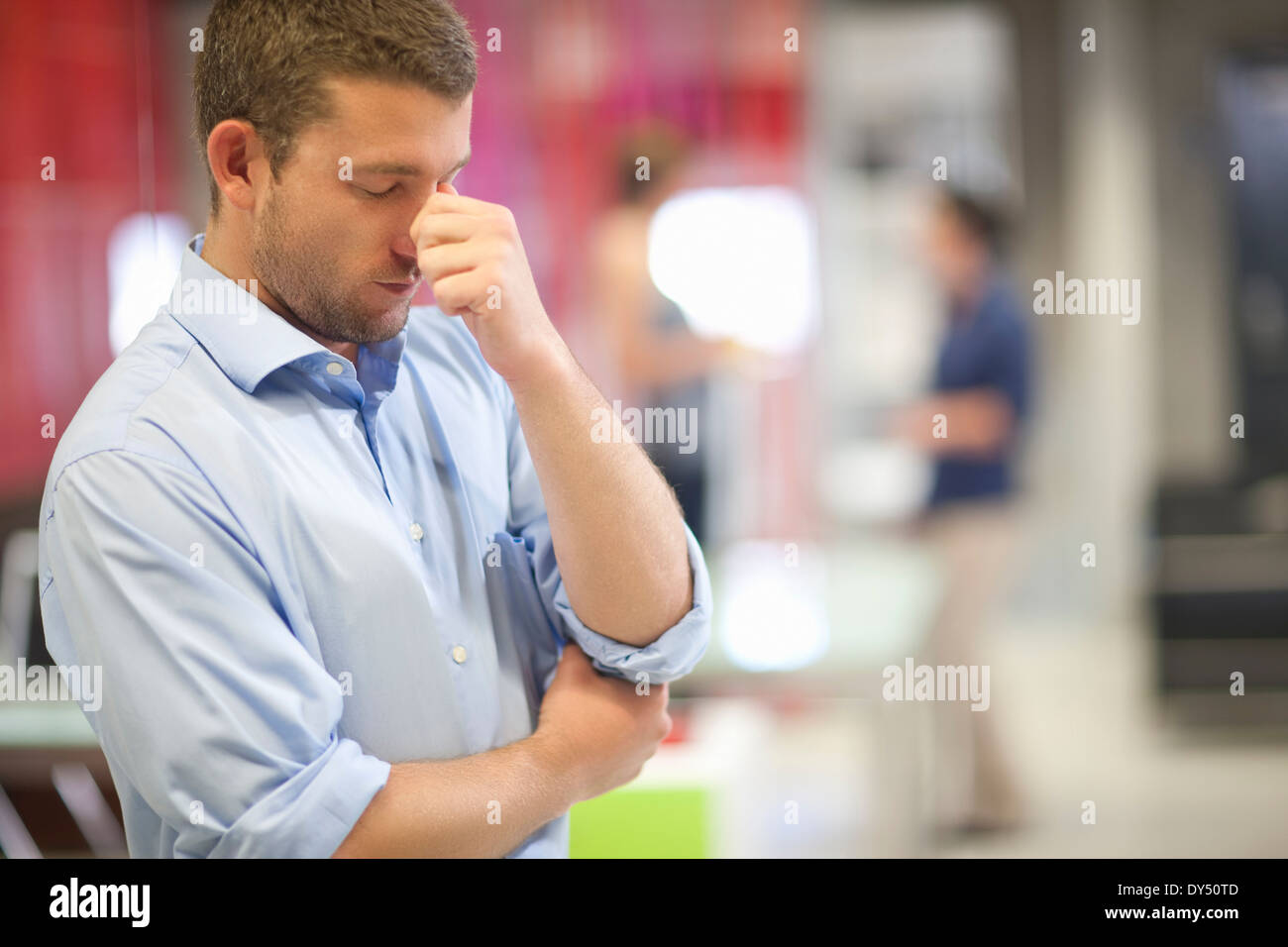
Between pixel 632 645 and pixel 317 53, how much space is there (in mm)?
508

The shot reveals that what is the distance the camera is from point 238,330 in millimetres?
927

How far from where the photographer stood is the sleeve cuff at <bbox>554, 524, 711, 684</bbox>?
99cm

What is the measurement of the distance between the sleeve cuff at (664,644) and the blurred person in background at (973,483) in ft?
8.19

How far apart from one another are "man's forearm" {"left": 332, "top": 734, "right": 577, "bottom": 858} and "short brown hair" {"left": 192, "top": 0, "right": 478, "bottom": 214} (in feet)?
1.54

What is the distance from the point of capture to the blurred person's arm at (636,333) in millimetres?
3639

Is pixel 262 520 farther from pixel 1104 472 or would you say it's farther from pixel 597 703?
pixel 1104 472

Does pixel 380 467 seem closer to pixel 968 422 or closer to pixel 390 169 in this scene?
pixel 390 169

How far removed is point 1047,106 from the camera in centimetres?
571
